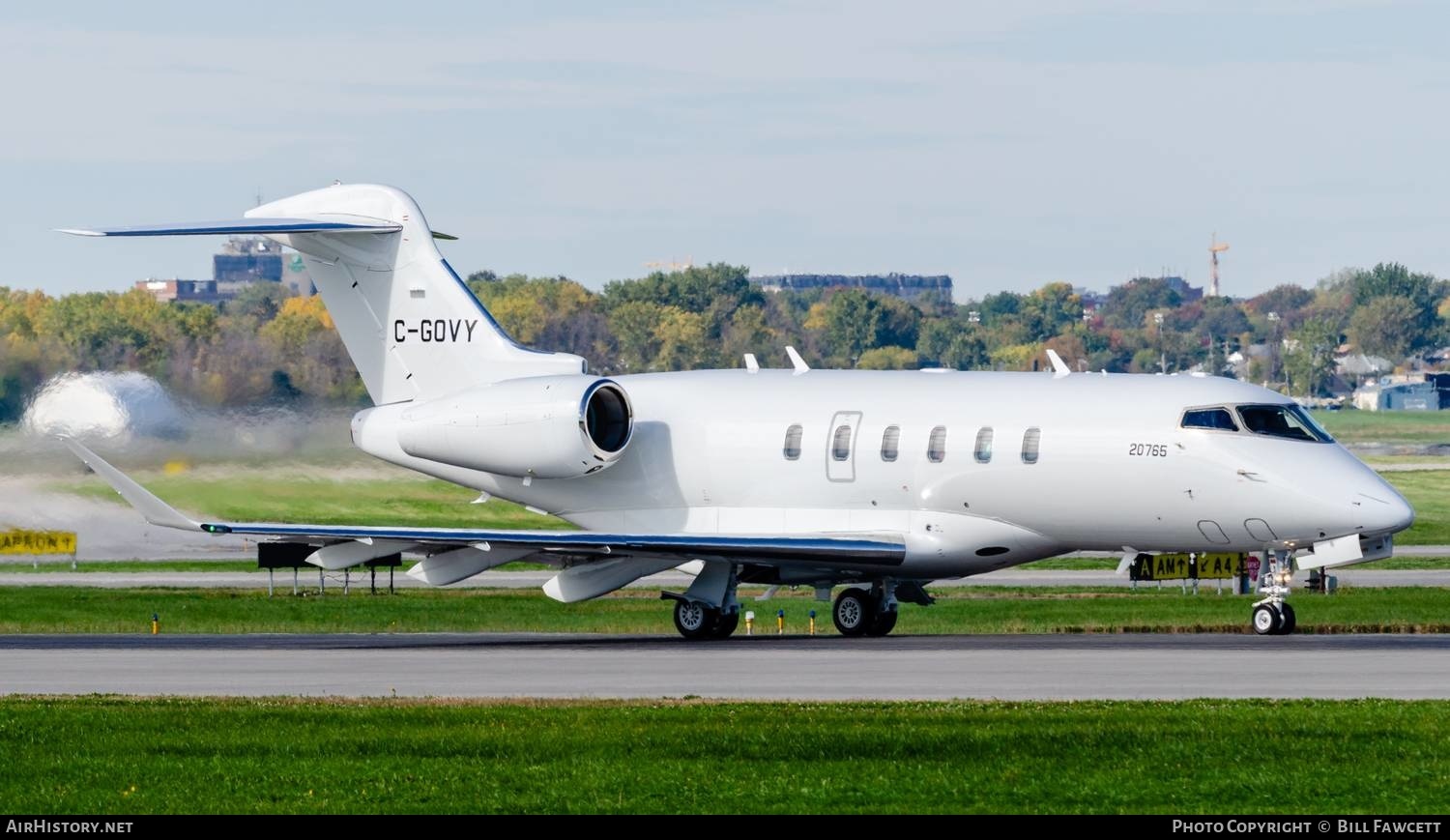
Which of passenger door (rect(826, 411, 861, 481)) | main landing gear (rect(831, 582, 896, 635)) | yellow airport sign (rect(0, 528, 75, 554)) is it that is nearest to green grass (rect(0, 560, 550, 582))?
yellow airport sign (rect(0, 528, 75, 554))

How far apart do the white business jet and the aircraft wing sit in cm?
4

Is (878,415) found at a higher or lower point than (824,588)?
higher

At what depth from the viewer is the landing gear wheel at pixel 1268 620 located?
3094cm

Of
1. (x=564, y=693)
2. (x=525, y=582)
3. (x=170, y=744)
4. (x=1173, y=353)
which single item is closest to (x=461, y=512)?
(x=525, y=582)

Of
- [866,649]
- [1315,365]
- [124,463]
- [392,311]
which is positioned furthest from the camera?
[1315,365]

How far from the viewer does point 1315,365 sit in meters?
160

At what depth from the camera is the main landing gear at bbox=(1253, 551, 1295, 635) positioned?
30.7m

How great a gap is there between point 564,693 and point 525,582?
35.2 meters

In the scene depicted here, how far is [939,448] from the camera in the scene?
105ft

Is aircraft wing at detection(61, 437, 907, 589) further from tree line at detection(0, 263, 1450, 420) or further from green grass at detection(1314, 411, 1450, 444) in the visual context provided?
green grass at detection(1314, 411, 1450, 444)

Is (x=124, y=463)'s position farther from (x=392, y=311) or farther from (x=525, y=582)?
(x=525, y=582)

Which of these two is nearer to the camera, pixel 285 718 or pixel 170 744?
pixel 170 744

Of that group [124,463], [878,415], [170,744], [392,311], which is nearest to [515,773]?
[170,744]
